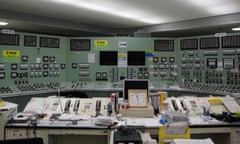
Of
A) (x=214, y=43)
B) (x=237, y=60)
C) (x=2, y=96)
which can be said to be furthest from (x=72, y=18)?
(x=237, y=60)

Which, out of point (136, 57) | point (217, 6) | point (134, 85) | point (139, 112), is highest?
point (217, 6)

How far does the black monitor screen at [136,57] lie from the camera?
582 cm

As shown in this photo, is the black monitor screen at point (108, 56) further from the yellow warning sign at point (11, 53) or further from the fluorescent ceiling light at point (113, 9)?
the yellow warning sign at point (11, 53)

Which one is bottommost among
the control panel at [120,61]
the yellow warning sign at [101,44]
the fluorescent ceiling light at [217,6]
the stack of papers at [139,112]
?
the stack of papers at [139,112]

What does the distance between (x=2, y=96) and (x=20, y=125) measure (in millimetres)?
2009

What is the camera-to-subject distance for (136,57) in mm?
5824

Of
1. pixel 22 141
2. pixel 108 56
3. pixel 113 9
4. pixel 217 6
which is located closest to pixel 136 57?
pixel 108 56

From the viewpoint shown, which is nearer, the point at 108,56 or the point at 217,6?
the point at 217,6

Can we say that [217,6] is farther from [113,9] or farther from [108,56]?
[108,56]

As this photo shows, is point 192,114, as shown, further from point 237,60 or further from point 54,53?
point 54,53

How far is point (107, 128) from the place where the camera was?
2.65 meters

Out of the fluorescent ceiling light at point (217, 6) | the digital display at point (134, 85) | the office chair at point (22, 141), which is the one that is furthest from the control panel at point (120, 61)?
the office chair at point (22, 141)

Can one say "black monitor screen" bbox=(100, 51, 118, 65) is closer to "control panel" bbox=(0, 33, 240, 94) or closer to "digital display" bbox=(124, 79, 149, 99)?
"control panel" bbox=(0, 33, 240, 94)

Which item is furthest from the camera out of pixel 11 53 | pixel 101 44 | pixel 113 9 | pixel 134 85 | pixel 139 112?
pixel 101 44
